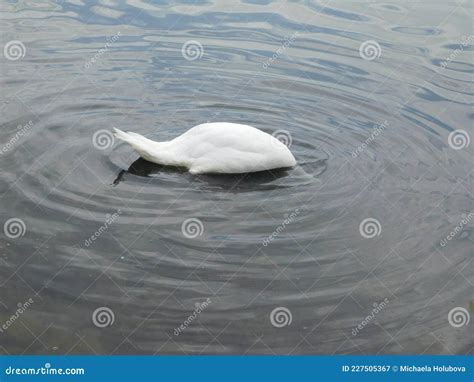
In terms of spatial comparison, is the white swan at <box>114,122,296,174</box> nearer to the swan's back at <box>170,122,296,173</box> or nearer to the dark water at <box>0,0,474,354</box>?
the swan's back at <box>170,122,296,173</box>

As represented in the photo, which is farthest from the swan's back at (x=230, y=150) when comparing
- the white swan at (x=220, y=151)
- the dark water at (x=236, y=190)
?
the dark water at (x=236, y=190)

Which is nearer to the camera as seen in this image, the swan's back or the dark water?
the dark water

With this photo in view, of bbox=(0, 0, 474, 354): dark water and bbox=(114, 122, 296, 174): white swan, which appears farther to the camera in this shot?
bbox=(114, 122, 296, 174): white swan

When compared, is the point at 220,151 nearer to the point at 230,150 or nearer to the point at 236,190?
the point at 230,150

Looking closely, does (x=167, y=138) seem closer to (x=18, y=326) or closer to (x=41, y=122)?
(x=41, y=122)

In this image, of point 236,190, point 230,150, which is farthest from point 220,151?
point 236,190

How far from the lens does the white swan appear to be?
11.9 m

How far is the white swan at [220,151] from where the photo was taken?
Result: 11.9 m

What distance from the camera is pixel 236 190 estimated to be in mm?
11562

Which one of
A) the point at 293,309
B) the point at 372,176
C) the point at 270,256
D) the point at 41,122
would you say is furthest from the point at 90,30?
the point at 293,309

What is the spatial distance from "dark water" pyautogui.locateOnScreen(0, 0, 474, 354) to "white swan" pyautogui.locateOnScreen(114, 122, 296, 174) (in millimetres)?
185

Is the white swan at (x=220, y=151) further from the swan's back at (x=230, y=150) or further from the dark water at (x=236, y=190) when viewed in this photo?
the dark water at (x=236, y=190)

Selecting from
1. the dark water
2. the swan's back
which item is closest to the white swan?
the swan's back

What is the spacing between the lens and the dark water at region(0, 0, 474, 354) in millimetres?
8828
